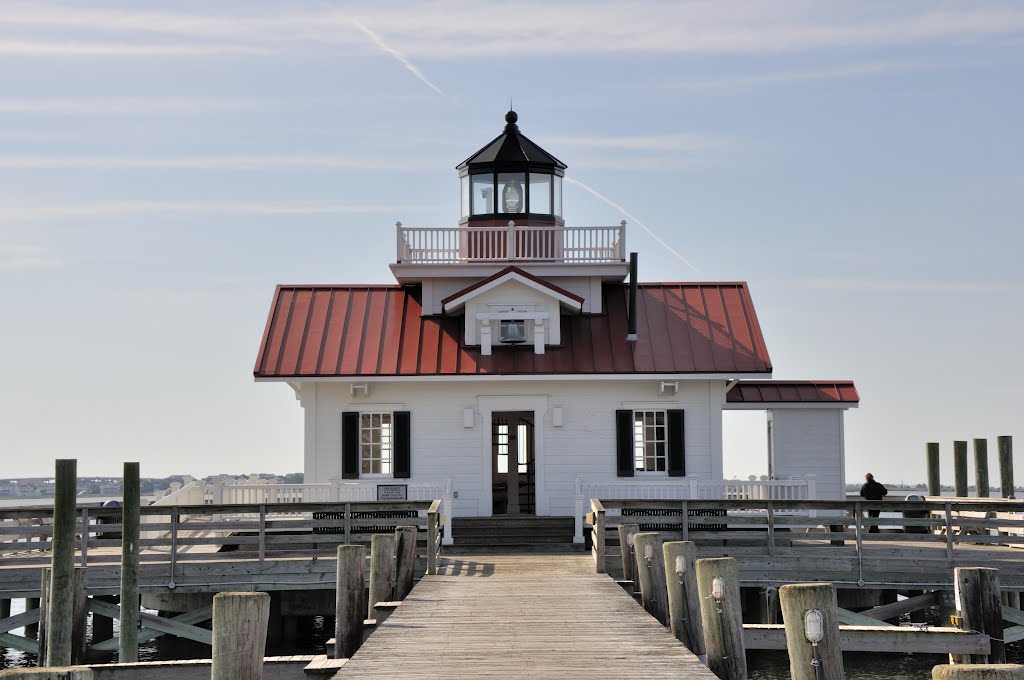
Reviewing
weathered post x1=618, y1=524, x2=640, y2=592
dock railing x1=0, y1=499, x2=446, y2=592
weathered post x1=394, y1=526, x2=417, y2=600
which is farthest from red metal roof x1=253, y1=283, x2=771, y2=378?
weathered post x1=394, y1=526, x2=417, y2=600

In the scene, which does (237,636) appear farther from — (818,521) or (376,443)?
(376,443)

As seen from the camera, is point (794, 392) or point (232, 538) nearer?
point (232, 538)

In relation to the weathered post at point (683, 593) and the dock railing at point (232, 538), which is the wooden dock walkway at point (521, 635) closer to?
the weathered post at point (683, 593)

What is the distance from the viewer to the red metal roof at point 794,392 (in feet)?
91.6

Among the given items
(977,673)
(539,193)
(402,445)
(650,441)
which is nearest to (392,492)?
(402,445)

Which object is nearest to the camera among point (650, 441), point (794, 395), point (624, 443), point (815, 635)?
point (815, 635)

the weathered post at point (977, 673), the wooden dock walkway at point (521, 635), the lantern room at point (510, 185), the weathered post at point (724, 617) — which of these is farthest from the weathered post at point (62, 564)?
the lantern room at point (510, 185)

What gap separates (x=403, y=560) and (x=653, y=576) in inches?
136

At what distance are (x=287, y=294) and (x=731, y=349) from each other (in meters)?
9.20

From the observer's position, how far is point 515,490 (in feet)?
83.7

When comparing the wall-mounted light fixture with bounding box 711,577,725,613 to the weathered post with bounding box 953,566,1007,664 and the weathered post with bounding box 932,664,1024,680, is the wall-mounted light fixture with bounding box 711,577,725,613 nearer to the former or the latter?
the weathered post with bounding box 953,566,1007,664

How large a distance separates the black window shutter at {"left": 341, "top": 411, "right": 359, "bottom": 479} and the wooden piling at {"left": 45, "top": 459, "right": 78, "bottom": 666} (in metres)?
8.33

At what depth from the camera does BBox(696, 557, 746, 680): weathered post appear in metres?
10.6

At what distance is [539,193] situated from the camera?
27.8 metres
